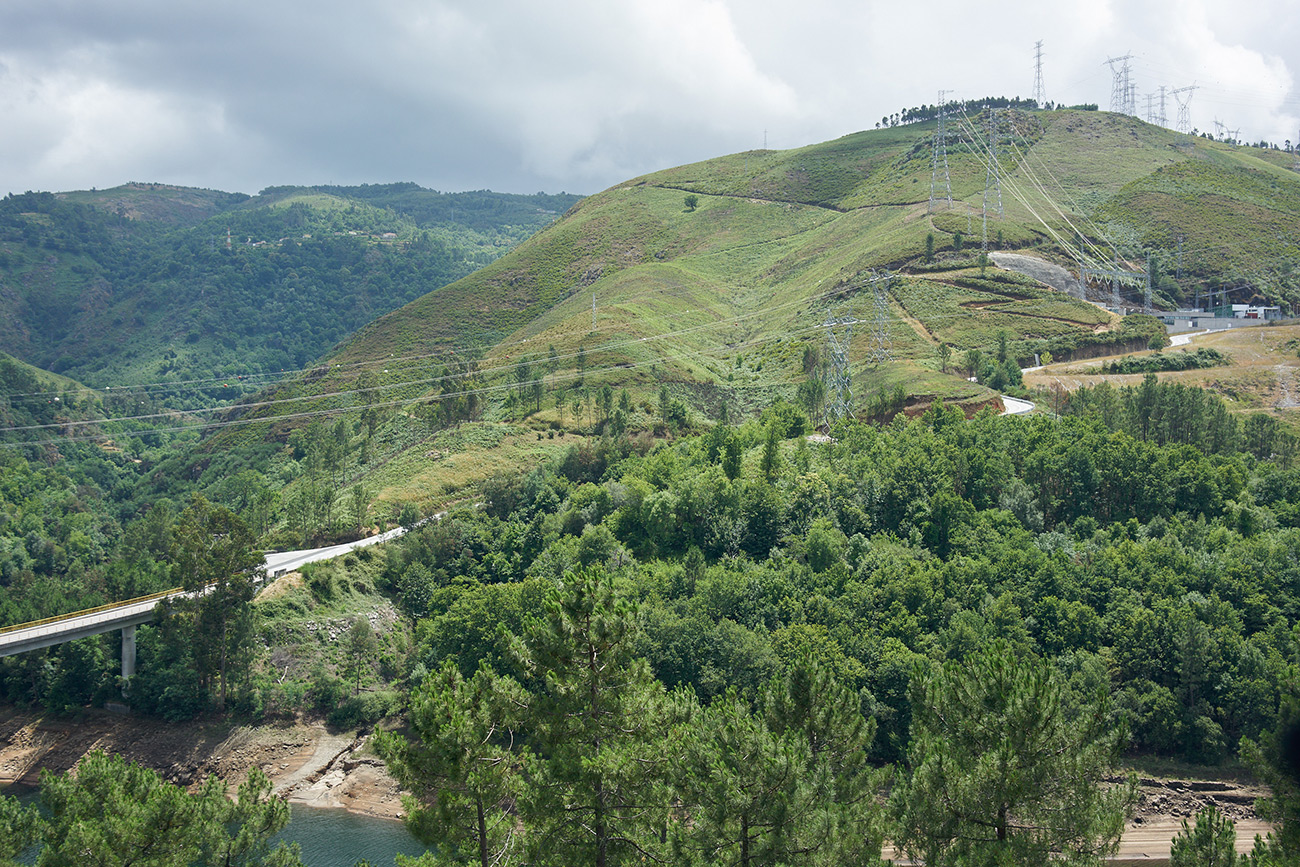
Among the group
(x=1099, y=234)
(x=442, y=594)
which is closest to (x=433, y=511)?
(x=442, y=594)

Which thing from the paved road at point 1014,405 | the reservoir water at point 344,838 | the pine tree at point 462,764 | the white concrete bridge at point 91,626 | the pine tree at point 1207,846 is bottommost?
the reservoir water at point 344,838

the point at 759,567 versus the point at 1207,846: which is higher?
the point at 759,567

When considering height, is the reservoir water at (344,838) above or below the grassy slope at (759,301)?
below

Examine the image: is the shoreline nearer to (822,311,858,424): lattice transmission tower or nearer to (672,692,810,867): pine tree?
(672,692,810,867): pine tree

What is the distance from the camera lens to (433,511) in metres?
87.8

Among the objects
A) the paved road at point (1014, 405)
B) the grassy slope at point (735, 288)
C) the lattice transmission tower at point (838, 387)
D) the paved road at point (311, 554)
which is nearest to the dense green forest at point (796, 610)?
the paved road at point (311, 554)

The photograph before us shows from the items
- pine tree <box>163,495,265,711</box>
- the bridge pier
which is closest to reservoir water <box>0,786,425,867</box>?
the bridge pier

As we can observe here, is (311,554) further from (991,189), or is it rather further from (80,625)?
(991,189)

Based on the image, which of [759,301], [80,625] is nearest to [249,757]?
[80,625]

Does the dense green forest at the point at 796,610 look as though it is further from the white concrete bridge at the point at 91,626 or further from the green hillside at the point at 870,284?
the green hillside at the point at 870,284

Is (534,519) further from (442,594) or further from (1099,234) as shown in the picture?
(1099,234)

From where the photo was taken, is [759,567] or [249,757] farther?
[759,567]

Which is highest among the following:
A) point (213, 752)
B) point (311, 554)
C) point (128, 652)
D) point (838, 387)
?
point (838, 387)

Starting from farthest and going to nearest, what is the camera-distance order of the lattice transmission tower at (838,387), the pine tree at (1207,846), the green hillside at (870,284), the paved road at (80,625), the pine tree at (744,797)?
1. the green hillside at (870,284)
2. the lattice transmission tower at (838,387)
3. the paved road at (80,625)
4. the pine tree at (744,797)
5. the pine tree at (1207,846)
